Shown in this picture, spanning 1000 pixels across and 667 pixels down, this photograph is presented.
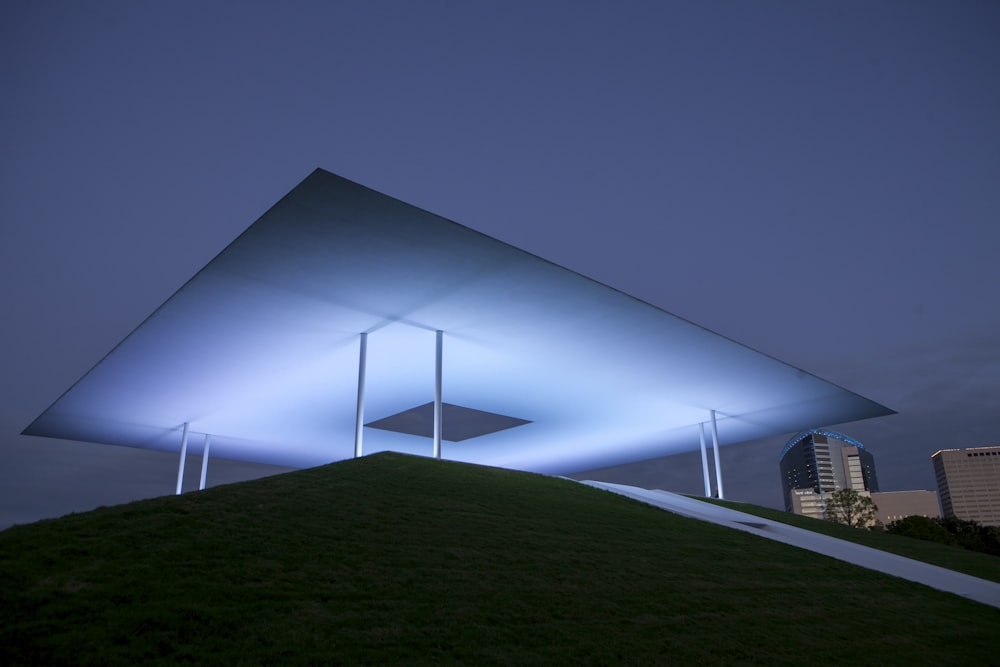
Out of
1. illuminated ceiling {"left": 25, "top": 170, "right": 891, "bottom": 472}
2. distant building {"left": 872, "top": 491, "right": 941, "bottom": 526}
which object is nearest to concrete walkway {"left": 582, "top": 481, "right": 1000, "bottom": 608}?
illuminated ceiling {"left": 25, "top": 170, "right": 891, "bottom": 472}

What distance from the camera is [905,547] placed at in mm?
19172

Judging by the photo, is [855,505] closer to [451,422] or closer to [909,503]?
[451,422]

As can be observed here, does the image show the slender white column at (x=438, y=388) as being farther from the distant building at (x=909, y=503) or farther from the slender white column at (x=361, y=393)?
the distant building at (x=909, y=503)

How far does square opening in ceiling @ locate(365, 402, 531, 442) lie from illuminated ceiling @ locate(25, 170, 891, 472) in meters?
0.55

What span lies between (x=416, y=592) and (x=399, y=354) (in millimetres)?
13971

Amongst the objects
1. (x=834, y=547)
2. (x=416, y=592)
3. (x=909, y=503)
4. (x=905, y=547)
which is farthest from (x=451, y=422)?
(x=909, y=503)

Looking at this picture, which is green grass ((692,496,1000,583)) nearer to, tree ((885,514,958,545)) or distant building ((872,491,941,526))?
tree ((885,514,958,545))

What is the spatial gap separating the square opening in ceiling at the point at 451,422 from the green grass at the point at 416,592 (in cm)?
1580

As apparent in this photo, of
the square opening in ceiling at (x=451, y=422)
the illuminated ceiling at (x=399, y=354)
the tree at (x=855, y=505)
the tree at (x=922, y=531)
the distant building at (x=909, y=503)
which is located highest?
the distant building at (x=909, y=503)

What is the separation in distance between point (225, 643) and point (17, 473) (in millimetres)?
41308

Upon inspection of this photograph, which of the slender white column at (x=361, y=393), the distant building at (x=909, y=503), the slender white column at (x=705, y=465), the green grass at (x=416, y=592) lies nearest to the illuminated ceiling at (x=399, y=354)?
the slender white column at (x=361, y=393)

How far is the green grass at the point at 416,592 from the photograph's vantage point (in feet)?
17.7

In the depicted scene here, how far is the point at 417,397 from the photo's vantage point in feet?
85.0

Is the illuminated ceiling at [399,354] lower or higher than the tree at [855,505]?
higher
